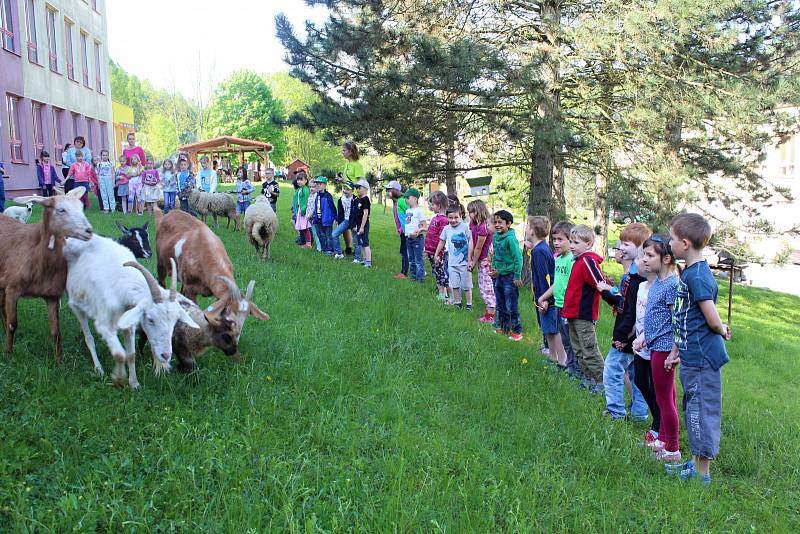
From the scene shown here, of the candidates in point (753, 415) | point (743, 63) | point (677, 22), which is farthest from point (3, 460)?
point (743, 63)

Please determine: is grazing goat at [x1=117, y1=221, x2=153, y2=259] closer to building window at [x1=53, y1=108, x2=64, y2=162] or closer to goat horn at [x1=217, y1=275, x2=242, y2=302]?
goat horn at [x1=217, y1=275, x2=242, y2=302]

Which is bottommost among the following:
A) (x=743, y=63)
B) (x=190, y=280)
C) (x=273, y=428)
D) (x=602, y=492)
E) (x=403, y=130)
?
(x=602, y=492)

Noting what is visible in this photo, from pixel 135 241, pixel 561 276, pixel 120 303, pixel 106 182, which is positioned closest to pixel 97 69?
pixel 106 182

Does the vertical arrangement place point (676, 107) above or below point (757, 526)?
above

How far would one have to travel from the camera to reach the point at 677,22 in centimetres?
1009

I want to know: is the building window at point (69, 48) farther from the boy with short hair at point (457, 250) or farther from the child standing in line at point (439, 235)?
the boy with short hair at point (457, 250)

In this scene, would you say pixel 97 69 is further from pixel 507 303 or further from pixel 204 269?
pixel 507 303

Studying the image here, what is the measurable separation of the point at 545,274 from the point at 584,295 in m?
1.36

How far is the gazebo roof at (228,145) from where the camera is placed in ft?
122

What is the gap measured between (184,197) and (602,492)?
14.9 m

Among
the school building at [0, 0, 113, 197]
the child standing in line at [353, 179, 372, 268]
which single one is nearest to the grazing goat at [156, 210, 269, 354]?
the child standing in line at [353, 179, 372, 268]

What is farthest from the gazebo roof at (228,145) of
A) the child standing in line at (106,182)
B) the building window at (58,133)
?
the child standing in line at (106,182)

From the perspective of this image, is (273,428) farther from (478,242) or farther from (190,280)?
(478,242)

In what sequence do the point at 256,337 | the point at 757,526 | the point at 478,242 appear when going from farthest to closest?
1. the point at 478,242
2. the point at 256,337
3. the point at 757,526
